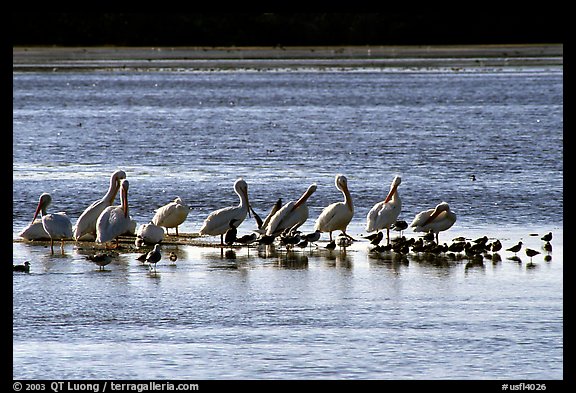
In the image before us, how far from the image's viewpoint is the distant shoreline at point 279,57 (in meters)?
52.0

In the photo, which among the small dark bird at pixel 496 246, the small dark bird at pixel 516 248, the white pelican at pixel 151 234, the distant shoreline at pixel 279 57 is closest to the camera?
the small dark bird at pixel 516 248

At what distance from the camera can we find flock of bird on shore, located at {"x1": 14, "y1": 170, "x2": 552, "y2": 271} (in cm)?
1050

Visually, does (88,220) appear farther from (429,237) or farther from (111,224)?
(429,237)

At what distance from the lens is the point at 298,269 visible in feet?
32.4

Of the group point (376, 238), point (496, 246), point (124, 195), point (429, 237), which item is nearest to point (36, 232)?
point (124, 195)

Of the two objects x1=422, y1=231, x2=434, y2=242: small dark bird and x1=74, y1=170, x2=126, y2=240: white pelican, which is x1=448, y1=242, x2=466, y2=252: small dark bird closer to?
x1=422, y1=231, x2=434, y2=242: small dark bird

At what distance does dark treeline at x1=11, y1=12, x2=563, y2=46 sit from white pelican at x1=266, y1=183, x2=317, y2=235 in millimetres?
57572

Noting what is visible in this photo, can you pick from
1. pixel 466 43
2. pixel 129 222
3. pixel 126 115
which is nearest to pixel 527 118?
pixel 126 115

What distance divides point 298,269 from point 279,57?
49876mm

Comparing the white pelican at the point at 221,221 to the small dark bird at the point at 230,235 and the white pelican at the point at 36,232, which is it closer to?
the small dark bird at the point at 230,235

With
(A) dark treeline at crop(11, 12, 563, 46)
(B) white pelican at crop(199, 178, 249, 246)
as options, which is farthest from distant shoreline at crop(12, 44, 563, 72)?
(B) white pelican at crop(199, 178, 249, 246)

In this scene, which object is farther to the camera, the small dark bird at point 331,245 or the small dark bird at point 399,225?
the small dark bird at point 399,225

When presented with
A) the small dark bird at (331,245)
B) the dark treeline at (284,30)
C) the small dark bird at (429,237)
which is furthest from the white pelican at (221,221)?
the dark treeline at (284,30)

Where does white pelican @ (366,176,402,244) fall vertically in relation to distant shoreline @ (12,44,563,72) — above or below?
below
